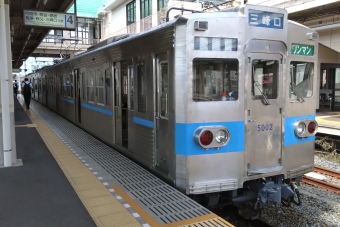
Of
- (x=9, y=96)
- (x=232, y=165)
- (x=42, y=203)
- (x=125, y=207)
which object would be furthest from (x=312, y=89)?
(x=9, y=96)

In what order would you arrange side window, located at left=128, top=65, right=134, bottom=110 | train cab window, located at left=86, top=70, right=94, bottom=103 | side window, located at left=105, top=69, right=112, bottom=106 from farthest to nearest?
train cab window, located at left=86, top=70, right=94, bottom=103 < side window, located at left=105, top=69, right=112, bottom=106 < side window, located at left=128, top=65, right=134, bottom=110

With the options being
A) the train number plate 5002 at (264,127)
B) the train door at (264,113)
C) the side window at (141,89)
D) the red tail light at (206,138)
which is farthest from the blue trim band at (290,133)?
the side window at (141,89)

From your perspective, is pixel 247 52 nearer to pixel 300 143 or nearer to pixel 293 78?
pixel 293 78

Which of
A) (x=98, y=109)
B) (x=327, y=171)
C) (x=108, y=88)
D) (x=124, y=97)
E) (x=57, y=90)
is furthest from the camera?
(x=57, y=90)

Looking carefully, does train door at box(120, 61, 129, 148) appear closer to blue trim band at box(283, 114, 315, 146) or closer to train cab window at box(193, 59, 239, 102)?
train cab window at box(193, 59, 239, 102)

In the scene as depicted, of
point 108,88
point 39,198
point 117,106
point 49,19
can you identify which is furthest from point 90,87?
point 39,198

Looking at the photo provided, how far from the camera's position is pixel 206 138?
420 centimetres

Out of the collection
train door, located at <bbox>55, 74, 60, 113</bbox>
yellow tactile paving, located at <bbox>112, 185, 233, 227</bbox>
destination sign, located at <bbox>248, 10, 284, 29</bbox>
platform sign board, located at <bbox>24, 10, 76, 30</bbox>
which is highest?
platform sign board, located at <bbox>24, 10, 76, 30</bbox>

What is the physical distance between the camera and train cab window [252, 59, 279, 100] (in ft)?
14.8

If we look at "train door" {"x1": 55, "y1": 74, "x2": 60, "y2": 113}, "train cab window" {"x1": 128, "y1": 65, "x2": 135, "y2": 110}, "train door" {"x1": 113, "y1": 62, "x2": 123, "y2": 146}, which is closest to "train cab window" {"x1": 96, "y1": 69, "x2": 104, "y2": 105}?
"train door" {"x1": 113, "y1": 62, "x2": 123, "y2": 146}

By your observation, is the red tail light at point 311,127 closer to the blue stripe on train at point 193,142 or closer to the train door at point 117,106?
the blue stripe on train at point 193,142

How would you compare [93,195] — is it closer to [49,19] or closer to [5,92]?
[5,92]

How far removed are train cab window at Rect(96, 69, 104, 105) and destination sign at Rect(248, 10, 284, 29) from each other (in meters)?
4.29

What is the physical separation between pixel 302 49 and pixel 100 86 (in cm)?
482
